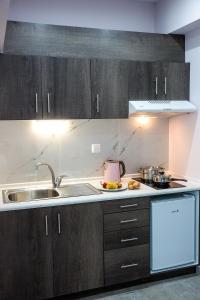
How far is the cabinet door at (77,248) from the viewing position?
245cm

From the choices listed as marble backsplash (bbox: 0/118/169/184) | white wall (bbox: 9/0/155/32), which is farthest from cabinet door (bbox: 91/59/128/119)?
white wall (bbox: 9/0/155/32)

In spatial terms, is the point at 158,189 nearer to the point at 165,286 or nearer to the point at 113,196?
the point at 113,196

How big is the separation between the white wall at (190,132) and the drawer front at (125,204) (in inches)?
27.3

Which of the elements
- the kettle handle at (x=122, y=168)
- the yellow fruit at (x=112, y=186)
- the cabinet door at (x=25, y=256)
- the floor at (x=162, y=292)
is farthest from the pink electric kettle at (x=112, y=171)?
the floor at (x=162, y=292)

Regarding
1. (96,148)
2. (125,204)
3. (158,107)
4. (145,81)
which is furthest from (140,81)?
(125,204)

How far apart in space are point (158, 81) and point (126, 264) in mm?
1714

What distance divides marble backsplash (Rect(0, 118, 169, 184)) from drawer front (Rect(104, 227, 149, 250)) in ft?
2.45

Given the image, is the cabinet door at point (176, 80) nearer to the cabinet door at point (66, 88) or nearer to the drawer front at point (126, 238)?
the cabinet door at point (66, 88)

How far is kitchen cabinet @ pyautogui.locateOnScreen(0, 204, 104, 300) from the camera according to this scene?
2.34 metres

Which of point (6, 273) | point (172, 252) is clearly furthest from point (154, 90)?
point (6, 273)

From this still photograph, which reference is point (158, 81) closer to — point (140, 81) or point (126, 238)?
point (140, 81)

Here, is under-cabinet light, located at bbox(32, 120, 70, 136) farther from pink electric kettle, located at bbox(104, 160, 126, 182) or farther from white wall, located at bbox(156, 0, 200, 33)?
white wall, located at bbox(156, 0, 200, 33)

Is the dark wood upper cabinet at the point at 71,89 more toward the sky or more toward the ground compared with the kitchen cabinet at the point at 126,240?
more toward the sky

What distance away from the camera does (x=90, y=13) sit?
3.05 meters
